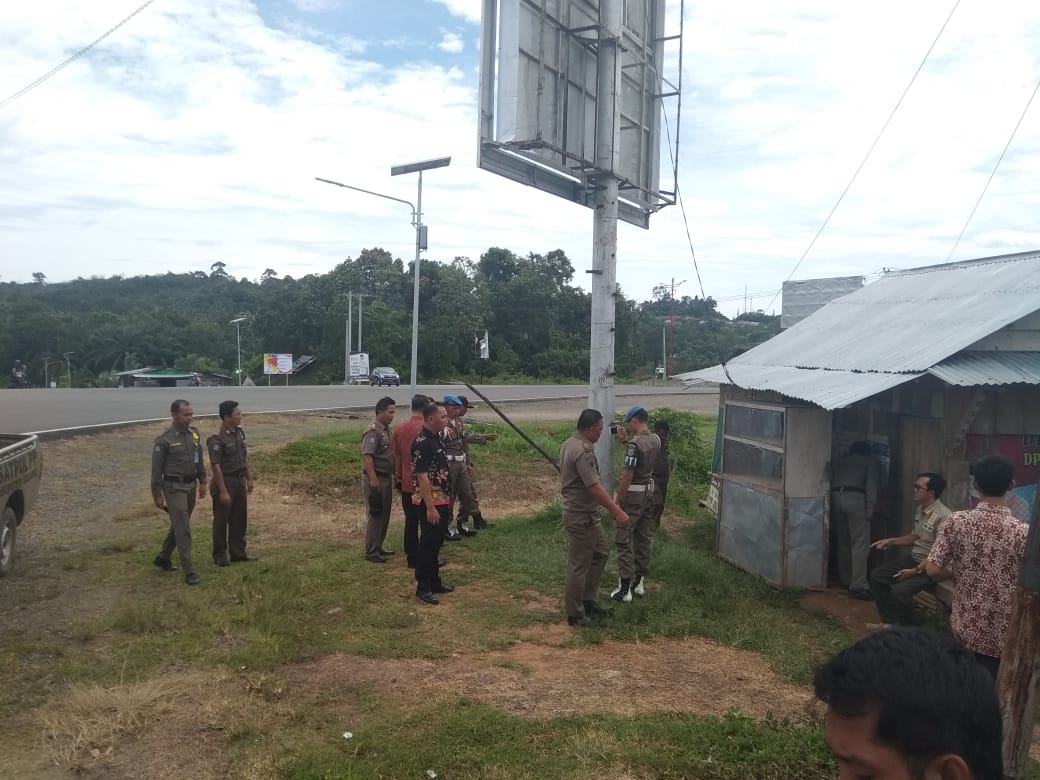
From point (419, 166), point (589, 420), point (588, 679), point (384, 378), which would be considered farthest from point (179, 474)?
point (384, 378)

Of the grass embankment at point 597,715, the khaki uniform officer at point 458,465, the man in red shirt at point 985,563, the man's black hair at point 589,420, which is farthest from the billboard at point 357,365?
the man in red shirt at point 985,563

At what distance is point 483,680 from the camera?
529 centimetres

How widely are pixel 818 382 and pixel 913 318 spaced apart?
1.71m

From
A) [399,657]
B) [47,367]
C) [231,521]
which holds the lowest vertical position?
[399,657]

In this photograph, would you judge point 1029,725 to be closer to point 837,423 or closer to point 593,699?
point 593,699

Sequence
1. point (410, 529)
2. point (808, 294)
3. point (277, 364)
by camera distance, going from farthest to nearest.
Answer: point (277, 364), point (808, 294), point (410, 529)

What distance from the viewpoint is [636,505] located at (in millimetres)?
7270

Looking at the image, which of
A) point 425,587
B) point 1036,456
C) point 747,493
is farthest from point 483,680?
point 1036,456

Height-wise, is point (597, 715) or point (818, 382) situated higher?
point (818, 382)

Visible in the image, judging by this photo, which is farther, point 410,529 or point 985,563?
point 410,529

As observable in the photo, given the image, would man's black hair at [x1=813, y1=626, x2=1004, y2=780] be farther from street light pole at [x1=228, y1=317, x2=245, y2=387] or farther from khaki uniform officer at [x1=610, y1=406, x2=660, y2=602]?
street light pole at [x1=228, y1=317, x2=245, y2=387]

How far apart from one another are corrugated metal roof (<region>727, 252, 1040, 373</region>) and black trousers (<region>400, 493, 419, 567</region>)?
4357 millimetres

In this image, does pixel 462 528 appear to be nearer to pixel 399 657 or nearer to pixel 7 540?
pixel 399 657

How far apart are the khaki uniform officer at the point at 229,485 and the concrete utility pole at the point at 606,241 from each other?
12.6 ft
